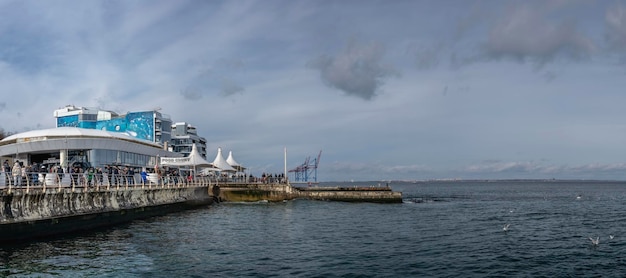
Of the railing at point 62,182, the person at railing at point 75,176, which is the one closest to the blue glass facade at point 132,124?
the railing at point 62,182

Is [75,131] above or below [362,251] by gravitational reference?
above

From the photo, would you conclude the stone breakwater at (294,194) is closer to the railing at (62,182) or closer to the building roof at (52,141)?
the building roof at (52,141)

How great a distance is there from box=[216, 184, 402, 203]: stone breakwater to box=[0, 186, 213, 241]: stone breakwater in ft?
72.8

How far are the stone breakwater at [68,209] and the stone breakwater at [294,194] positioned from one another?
22.2 meters

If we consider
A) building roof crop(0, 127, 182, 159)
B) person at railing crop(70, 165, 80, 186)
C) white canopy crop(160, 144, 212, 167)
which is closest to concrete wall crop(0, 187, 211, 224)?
person at railing crop(70, 165, 80, 186)

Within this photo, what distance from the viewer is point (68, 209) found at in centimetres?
3334

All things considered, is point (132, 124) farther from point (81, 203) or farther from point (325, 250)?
point (325, 250)

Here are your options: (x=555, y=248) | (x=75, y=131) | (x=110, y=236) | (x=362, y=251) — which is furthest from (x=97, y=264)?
(x=75, y=131)

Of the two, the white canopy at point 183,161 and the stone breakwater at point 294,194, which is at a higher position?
the white canopy at point 183,161

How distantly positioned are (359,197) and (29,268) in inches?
2298

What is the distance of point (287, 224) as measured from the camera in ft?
141

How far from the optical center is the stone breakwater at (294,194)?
72.4 metres

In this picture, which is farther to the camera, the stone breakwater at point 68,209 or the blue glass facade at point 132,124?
the blue glass facade at point 132,124

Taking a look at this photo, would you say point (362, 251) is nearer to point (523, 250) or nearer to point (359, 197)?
point (523, 250)
